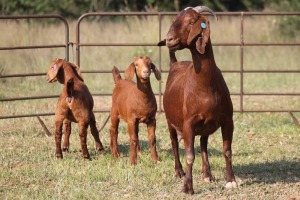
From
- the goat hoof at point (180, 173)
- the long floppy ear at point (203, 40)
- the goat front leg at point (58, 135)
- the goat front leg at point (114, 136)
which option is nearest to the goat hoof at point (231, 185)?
the goat hoof at point (180, 173)

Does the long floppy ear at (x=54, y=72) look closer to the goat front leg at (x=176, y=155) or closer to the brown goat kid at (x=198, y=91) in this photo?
the goat front leg at (x=176, y=155)

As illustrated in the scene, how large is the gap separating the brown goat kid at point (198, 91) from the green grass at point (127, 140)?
0.56m

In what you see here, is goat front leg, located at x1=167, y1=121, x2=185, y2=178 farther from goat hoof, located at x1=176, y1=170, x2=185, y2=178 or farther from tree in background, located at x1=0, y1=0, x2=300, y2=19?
tree in background, located at x1=0, y1=0, x2=300, y2=19

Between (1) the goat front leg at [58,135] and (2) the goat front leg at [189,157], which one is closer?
(2) the goat front leg at [189,157]

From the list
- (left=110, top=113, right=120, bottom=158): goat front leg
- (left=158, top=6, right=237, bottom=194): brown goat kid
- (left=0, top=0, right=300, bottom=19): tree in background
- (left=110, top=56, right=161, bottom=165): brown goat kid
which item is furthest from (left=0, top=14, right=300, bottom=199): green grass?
(left=0, top=0, right=300, bottom=19): tree in background

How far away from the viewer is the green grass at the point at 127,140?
853cm

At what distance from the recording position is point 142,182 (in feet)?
28.9

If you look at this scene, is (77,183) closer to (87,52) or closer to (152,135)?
(152,135)

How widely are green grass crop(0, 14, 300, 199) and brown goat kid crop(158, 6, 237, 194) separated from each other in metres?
0.56

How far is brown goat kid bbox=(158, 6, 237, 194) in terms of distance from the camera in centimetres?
789

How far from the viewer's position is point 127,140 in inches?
470

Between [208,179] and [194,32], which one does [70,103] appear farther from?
[194,32]

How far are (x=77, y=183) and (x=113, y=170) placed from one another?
726mm

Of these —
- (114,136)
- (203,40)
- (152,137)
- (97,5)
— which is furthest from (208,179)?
(97,5)
